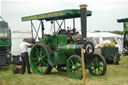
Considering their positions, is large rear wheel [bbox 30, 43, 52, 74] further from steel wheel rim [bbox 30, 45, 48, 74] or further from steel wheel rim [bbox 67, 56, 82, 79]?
steel wheel rim [bbox 67, 56, 82, 79]

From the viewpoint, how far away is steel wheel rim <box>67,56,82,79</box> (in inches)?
282

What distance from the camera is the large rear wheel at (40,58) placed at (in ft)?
26.7

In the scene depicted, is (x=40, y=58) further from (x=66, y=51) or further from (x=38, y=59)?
(x=66, y=51)

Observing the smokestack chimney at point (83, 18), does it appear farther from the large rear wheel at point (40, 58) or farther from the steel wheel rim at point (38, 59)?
the steel wheel rim at point (38, 59)

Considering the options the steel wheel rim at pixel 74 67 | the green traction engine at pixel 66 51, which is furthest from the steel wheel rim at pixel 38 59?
the steel wheel rim at pixel 74 67

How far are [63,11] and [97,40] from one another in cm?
1324

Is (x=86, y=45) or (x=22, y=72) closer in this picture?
(x=86, y=45)

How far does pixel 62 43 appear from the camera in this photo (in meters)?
7.97

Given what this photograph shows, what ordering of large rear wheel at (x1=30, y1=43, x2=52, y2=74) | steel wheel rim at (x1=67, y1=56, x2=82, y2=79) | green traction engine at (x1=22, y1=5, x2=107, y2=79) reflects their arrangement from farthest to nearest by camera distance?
large rear wheel at (x1=30, y1=43, x2=52, y2=74), green traction engine at (x1=22, y1=5, x2=107, y2=79), steel wheel rim at (x1=67, y1=56, x2=82, y2=79)

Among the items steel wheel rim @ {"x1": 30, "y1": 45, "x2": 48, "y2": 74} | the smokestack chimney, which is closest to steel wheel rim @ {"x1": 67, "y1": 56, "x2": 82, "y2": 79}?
the smokestack chimney

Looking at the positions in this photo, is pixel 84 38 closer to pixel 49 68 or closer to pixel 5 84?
pixel 49 68

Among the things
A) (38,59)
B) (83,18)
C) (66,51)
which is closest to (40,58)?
(38,59)

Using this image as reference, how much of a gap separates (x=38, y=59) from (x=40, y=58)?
160mm

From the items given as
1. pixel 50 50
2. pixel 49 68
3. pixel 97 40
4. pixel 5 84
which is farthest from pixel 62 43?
pixel 97 40
